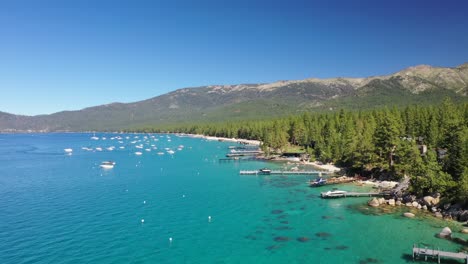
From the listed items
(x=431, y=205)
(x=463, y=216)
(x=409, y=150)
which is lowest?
(x=463, y=216)

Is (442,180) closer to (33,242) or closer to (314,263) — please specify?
(314,263)

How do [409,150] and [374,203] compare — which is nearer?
[374,203]

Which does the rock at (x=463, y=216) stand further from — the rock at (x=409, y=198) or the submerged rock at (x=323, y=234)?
the submerged rock at (x=323, y=234)

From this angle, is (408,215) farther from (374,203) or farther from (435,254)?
(435,254)

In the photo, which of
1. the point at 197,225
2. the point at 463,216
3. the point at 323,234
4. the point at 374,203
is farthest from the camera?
the point at 374,203

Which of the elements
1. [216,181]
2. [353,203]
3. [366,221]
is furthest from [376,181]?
[216,181]

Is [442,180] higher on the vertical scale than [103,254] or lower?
higher

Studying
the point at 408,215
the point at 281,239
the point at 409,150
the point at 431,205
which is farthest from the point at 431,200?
the point at 281,239
